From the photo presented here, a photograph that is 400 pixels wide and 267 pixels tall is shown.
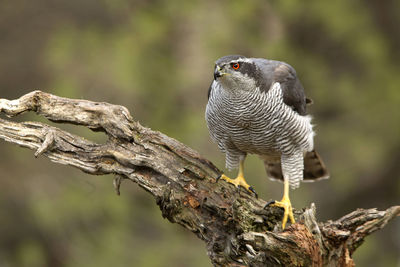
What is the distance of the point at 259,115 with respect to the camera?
4.98 meters

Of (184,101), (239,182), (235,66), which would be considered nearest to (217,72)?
(235,66)

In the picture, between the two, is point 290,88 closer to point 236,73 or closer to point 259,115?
point 259,115

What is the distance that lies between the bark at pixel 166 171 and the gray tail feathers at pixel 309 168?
1.51m

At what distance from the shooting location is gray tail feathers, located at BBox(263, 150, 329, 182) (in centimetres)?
609

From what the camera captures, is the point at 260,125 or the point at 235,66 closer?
the point at 235,66

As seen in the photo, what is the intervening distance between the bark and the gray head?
72cm

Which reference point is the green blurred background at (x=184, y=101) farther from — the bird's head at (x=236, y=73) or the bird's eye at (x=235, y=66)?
the bird's eye at (x=235, y=66)

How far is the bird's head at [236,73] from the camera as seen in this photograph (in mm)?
4734

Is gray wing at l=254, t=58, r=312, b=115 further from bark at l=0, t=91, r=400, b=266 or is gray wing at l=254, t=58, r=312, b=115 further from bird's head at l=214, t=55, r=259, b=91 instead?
bark at l=0, t=91, r=400, b=266

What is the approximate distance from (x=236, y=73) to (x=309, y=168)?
6.25ft

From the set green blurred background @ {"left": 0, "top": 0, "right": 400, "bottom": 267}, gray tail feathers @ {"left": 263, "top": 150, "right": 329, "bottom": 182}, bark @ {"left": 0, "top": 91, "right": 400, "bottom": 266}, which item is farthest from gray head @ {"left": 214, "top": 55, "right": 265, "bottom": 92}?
green blurred background @ {"left": 0, "top": 0, "right": 400, "bottom": 267}

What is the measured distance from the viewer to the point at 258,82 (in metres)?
5.02

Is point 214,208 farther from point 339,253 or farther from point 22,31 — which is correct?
point 22,31

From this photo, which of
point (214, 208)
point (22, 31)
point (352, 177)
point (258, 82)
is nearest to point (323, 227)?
point (214, 208)
